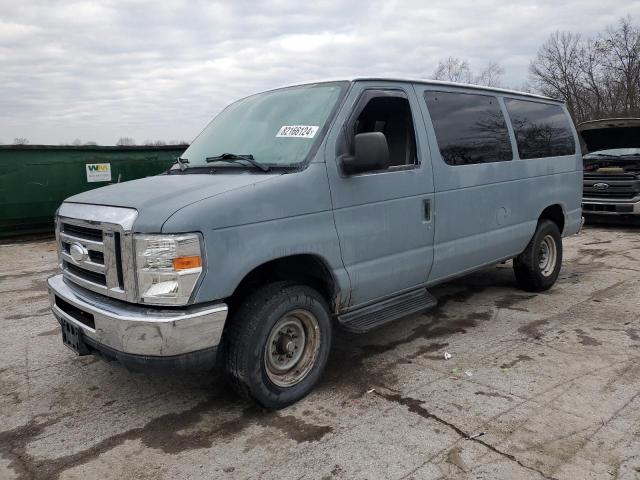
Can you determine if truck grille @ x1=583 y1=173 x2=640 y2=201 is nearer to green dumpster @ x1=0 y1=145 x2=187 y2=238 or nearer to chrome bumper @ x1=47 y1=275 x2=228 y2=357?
green dumpster @ x1=0 y1=145 x2=187 y2=238

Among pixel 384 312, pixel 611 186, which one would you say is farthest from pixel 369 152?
pixel 611 186

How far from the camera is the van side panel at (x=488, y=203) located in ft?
14.2

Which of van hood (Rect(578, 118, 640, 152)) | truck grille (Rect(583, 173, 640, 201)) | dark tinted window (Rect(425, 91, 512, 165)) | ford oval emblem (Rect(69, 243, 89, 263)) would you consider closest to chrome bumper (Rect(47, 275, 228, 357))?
ford oval emblem (Rect(69, 243, 89, 263))

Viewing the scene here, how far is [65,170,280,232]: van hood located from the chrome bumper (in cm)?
48

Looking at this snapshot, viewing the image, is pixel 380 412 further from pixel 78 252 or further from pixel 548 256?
pixel 548 256

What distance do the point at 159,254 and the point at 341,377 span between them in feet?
5.77

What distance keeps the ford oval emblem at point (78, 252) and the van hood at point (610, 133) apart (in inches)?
407

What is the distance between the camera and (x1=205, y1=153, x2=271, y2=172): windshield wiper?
11.2ft

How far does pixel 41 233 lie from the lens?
36.1 feet

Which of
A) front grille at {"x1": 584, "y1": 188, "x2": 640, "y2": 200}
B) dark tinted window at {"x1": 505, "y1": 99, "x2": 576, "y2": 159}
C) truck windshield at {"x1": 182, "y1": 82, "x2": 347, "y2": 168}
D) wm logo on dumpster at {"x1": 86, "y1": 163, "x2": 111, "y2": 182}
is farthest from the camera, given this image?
wm logo on dumpster at {"x1": 86, "y1": 163, "x2": 111, "y2": 182}

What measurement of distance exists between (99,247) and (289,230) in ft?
3.74

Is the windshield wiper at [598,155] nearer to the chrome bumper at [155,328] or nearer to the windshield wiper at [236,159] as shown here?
the windshield wiper at [236,159]

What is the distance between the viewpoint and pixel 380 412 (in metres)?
3.31

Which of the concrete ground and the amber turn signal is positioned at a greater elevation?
the amber turn signal
